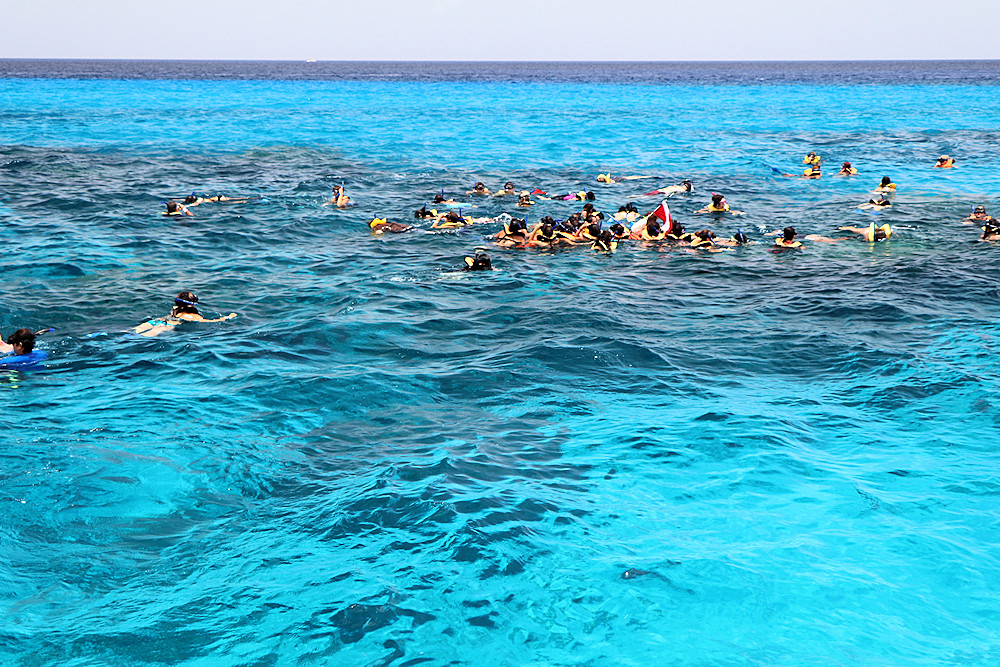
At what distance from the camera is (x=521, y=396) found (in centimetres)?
1180

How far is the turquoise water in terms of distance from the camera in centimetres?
723

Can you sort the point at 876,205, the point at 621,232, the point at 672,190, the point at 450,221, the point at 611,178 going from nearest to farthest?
the point at 621,232, the point at 450,221, the point at 876,205, the point at 672,190, the point at 611,178

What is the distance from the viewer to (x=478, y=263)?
18.4 m

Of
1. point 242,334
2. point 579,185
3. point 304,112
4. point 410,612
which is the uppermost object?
point 304,112

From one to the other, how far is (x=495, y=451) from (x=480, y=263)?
887cm

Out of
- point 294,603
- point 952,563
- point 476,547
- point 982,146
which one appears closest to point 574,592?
point 476,547

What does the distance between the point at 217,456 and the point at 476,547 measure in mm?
3688

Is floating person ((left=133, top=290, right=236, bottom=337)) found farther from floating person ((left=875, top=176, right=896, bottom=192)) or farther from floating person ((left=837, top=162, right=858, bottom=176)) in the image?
Result: floating person ((left=837, top=162, right=858, bottom=176))

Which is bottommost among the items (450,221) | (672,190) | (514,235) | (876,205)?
(514,235)

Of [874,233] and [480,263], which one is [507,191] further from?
[874,233]

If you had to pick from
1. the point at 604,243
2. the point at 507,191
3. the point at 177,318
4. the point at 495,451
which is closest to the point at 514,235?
the point at 604,243

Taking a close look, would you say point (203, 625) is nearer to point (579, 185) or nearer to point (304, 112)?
point (579, 185)

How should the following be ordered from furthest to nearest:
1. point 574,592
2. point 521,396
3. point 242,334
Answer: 1. point 242,334
2. point 521,396
3. point 574,592

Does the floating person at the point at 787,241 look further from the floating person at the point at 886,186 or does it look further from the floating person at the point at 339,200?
the floating person at the point at 339,200
